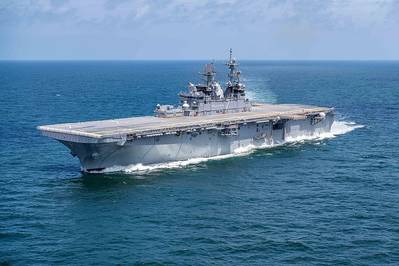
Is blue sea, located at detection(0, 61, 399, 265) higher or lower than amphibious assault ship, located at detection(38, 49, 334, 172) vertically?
lower

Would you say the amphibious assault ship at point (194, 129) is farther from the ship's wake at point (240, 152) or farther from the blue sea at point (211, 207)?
the blue sea at point (211, 207)

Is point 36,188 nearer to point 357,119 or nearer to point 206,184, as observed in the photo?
point 206,184

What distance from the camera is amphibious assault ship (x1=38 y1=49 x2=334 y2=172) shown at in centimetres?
4288

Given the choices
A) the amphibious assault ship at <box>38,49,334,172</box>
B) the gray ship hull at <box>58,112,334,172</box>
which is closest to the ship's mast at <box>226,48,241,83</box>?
the amphibious assault ship at <box>38,49,334,172</box>

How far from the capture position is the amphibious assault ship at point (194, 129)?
4288 cm

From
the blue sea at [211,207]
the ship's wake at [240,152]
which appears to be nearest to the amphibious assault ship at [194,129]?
the ship's wake at [240,152]

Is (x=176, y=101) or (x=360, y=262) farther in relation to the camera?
(x=176, y=101)

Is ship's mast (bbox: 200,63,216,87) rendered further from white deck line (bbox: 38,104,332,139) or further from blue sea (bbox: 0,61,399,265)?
blue sea (bbox: 0,61,399,265)

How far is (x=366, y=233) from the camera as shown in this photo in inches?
1214

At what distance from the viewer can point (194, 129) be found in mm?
47250

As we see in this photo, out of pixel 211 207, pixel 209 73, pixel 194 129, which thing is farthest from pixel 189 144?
pixel 211 207

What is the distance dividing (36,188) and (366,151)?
29.7m

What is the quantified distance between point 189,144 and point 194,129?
1440mm

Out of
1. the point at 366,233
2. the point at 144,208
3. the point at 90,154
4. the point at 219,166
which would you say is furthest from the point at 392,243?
the point at 90,154
